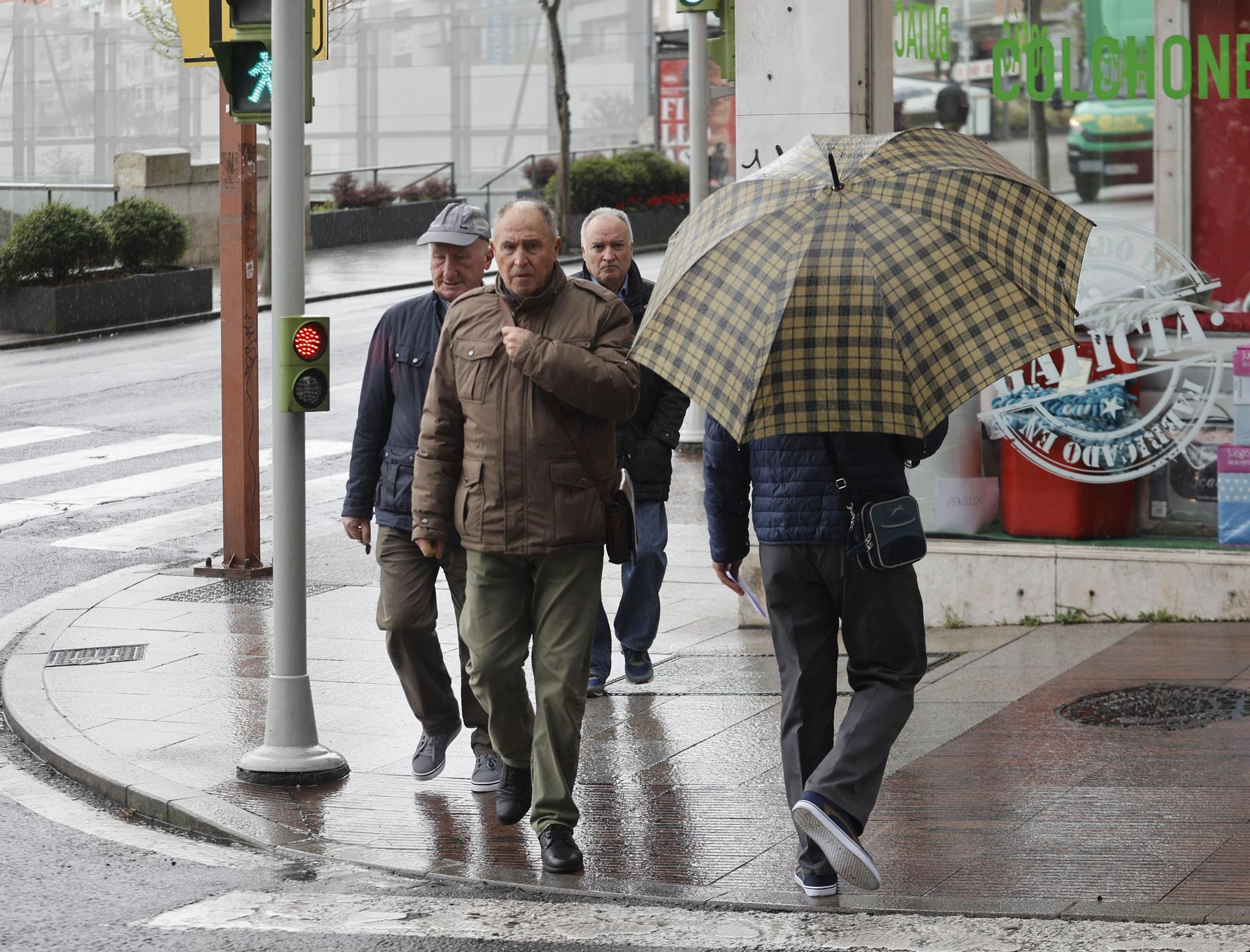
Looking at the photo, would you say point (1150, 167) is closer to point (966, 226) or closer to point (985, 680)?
point (985, 680)

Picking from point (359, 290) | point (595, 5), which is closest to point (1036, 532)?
point (359, 290)

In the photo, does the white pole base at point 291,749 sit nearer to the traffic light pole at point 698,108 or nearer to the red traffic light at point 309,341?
the red traffic light at point 309,341

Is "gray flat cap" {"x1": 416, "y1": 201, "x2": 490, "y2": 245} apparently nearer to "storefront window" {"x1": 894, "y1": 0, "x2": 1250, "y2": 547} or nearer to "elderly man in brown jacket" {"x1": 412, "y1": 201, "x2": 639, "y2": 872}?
"elderly man in brown jacket" {"x1": 412, "y1": 201, "x2": 639, "y2": 872}

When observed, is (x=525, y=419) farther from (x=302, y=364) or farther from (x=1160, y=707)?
(x=1160, y=707)

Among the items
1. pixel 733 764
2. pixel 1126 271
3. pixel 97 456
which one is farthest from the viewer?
pixel 97 456

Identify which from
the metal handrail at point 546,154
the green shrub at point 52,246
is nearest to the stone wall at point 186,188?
the green shrub at point 52,246

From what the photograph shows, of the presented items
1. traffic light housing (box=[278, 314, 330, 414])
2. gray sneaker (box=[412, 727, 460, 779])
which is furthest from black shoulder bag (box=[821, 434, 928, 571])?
traffic light housing (box=[278, 314, 330, 414])

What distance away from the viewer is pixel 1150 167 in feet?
30.3

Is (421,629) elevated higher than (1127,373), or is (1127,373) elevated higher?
(1127,373)

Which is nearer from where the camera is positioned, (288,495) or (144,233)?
(288,495)

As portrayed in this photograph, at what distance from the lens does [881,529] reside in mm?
5219

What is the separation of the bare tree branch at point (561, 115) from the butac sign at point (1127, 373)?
22.4 m

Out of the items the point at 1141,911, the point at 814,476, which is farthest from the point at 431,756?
the point at 1141,911

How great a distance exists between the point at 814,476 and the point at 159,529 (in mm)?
8648
